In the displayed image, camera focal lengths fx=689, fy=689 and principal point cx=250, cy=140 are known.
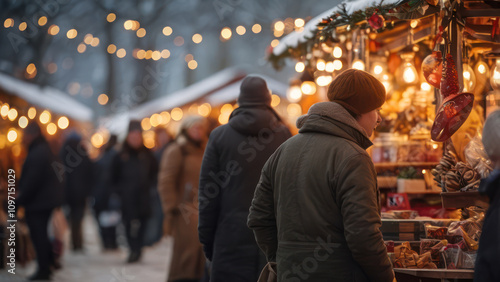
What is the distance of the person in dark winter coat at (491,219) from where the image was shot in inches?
136

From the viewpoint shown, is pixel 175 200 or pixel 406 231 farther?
pixel 175 200

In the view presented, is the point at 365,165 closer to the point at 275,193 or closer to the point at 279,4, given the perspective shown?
the point at 275,193

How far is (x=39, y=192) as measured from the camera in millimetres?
10062

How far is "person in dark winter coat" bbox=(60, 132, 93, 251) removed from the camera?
44.2 feet

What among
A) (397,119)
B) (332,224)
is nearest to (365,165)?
(332,224)

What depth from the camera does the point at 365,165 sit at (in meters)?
3.55

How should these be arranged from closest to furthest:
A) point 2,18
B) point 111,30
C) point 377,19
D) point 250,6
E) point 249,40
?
point 377,19 → point 2,18 → point 250,6 → point 111,30 → point 249,40

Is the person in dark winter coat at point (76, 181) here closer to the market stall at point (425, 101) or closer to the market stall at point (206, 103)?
the market stall at point (206, 103)

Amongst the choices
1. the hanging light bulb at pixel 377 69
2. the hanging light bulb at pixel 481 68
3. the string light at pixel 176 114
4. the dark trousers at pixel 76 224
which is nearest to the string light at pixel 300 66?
the hanging light bulb at pixel 377 69

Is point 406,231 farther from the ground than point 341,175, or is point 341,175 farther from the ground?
point 341,175

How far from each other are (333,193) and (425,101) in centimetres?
412

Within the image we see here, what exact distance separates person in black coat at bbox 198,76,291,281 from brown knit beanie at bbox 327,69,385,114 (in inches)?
73.3

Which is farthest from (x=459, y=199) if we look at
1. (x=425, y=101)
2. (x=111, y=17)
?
(x=111, y=17)

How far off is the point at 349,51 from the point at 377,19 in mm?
2390
